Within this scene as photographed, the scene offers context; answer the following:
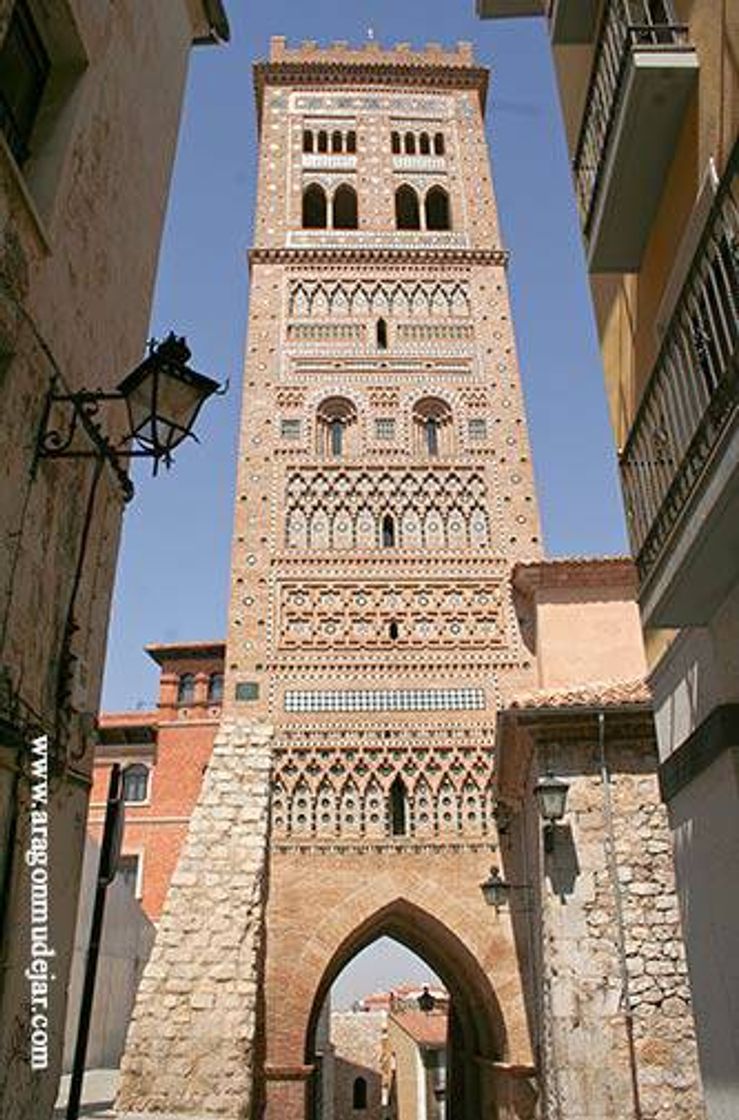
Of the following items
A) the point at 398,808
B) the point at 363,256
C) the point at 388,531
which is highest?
the point at 363,256

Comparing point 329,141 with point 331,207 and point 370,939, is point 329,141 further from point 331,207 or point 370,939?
point 370,939

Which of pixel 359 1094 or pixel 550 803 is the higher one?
pixel 550 803

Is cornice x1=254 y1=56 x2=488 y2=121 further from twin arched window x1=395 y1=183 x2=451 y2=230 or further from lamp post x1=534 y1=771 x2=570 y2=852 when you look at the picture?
lamp post x1=534 y1=771 x2=570 y2=852

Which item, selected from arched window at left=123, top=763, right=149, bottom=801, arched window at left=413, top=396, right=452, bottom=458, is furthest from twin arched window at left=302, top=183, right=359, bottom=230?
arched window at left=123, top=763, right=149, bottom=801

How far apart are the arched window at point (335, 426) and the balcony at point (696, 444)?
41.9 ft

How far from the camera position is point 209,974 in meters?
10.9

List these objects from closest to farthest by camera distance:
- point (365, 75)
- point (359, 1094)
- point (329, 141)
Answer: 1. point (329, 141)
2. point (365, 75)
3. point (359, 1094)

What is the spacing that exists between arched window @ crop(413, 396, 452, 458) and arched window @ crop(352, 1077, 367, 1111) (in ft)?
72.6

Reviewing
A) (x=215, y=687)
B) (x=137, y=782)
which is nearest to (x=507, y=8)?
(x=215, y=687)

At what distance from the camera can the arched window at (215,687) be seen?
25.3 meters

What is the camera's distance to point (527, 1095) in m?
11.6

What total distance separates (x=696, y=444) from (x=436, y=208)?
1863 centimetres

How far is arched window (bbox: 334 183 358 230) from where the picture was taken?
20609mm

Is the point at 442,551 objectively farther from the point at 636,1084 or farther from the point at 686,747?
the point at 686,747
